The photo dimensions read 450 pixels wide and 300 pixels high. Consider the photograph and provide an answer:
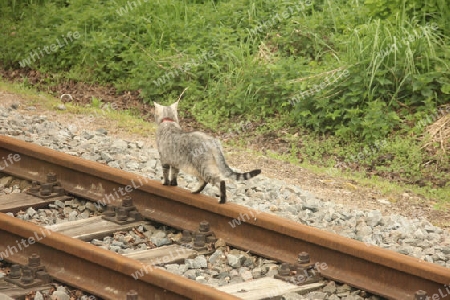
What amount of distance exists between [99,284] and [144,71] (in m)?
6.30

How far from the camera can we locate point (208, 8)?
14.0 metres

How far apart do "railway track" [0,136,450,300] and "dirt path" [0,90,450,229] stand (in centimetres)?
153

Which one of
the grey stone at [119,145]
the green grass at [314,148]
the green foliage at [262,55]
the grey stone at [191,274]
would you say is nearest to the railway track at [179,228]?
the grey stone at [191,274]

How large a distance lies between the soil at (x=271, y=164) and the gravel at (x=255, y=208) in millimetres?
351

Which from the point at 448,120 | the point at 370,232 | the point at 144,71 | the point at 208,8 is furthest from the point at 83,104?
the point at 370,232

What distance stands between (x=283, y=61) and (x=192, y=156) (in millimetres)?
4549

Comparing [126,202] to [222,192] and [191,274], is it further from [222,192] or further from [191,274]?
[191,274]

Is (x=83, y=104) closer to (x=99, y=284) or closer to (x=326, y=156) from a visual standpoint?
(x=326, y=156)

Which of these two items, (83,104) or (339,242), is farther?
(83,104)

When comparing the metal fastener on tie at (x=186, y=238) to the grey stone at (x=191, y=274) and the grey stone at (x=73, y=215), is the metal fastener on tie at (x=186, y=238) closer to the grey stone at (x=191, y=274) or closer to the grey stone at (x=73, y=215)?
the grey stone at (x=191, y=274)

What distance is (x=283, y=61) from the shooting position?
39.5 feet

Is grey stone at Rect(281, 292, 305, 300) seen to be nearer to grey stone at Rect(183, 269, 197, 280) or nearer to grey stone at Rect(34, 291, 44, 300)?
grey stone at Rect(183, 269, 197, 280)

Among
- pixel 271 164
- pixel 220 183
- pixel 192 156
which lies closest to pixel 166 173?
pixel 192 156

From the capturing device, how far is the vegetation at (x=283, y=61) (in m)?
10.7
